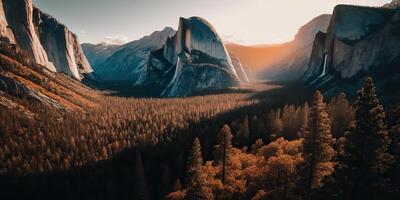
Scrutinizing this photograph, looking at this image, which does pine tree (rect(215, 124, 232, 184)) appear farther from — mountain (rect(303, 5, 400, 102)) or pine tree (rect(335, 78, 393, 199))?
mountain (rect(303, 5, 400, 102))

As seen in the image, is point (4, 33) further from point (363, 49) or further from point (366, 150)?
point (366, 150)

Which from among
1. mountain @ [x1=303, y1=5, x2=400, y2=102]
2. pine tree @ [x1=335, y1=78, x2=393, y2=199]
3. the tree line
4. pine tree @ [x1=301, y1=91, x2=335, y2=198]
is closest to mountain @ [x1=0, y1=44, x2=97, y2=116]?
the tree line

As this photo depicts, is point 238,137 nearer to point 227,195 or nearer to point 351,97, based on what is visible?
point 227,195

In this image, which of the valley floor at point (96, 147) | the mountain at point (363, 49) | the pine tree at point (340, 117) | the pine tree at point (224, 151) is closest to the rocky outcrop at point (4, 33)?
the valley floor at point (96, 147)

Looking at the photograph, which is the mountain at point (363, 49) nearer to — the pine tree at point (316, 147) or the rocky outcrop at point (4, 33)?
the pine tree at point (316, 147)

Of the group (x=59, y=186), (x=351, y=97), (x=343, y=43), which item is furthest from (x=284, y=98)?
(x=59, y=186)

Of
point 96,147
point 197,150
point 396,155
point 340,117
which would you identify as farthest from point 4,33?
point 396,155

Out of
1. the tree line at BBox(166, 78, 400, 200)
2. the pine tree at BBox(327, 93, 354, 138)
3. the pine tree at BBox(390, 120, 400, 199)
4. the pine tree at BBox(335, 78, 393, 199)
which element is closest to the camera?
the pine tree at BBox(335, 78, 393, 199)
